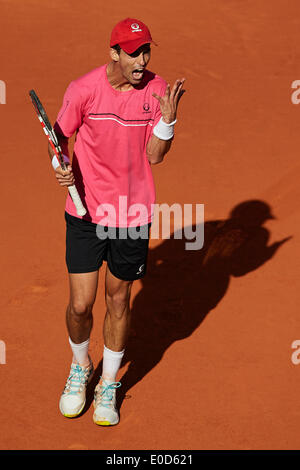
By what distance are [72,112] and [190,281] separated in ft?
7.80

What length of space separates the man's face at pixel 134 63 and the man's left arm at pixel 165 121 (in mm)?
151

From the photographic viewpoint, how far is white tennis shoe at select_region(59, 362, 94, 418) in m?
4.47

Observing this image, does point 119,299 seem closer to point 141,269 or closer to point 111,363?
point 141,269

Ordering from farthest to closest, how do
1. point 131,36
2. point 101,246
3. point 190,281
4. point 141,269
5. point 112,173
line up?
point 190,281
point 141,269
point 101,246
point 112,173
point 131,36

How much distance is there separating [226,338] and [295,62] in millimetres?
6450

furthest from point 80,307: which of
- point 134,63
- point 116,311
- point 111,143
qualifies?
point 134,63

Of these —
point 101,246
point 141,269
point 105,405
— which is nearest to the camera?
point 101,246

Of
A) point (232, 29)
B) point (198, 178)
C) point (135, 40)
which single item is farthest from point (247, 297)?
point (232, 29)

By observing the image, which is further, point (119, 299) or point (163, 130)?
point (119, 299)

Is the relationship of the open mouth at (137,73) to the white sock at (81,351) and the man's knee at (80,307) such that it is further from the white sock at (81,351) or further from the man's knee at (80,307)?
the white sock at (81,351)

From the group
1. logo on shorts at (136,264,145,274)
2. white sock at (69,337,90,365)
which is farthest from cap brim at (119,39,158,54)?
white sock at (69,337,90,365)

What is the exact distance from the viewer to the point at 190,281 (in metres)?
5.86

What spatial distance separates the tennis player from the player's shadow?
562 mm

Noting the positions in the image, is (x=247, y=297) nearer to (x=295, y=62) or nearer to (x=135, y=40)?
(x=135, y=40)
